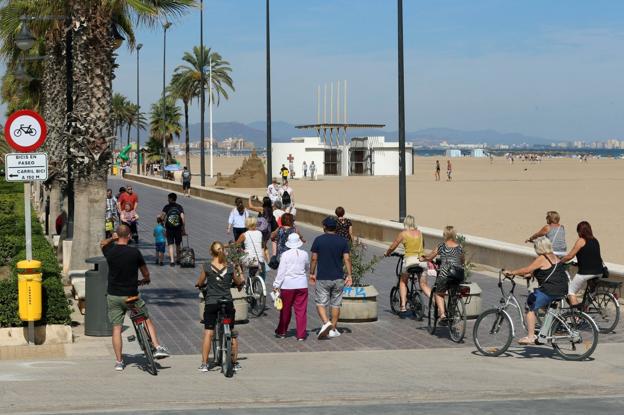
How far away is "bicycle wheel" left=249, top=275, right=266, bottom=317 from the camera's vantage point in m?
16.4

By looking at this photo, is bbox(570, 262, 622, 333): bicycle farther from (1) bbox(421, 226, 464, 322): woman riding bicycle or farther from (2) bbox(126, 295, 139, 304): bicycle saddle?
(2) bbox(126, 295, 139, 304): bicycle saddle

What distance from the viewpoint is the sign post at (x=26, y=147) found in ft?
46.2

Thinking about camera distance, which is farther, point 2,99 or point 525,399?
point 2,99

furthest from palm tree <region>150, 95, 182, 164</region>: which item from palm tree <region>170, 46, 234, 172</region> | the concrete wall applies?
the concrete wall

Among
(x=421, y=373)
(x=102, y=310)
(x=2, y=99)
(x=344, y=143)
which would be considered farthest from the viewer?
(x=344, y=143)

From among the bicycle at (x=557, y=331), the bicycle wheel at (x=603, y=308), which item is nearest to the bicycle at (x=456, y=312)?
the bicycle at (x=557, y=331)

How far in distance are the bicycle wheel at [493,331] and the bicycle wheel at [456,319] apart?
0.63 meters

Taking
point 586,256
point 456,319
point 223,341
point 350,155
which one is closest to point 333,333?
point 456,319

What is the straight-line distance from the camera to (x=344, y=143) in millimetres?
88250

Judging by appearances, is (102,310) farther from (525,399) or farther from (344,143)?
(344,143)

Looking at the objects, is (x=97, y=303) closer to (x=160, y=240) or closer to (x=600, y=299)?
(x=600, y=299)

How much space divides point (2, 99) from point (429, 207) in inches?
1222

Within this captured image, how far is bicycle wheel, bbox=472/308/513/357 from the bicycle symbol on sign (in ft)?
20.9

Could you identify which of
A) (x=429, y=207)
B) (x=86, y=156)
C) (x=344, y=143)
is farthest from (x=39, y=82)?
(x=344, y=143)
